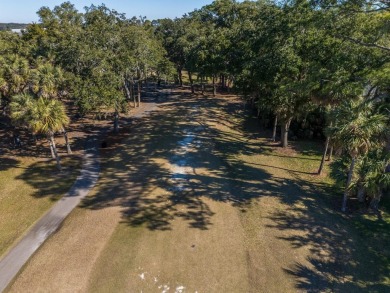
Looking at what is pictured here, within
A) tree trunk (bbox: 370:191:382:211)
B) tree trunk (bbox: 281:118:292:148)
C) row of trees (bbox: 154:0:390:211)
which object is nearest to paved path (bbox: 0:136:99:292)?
row of trees (bbox: 154:0:390:211)

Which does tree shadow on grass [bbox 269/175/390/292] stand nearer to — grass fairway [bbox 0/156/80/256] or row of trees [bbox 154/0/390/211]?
row of trees [bbox 154/0/390/211]

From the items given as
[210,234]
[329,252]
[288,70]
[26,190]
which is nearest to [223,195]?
[210,234]

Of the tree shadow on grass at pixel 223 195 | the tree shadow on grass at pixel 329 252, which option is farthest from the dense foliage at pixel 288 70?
the tree shadow on grass at pixel 223 195

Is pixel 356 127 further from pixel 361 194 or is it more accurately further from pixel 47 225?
pixel 47 225

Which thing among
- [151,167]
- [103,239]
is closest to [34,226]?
[103,239]

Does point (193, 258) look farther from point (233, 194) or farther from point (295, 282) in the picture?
point (233, 194)
